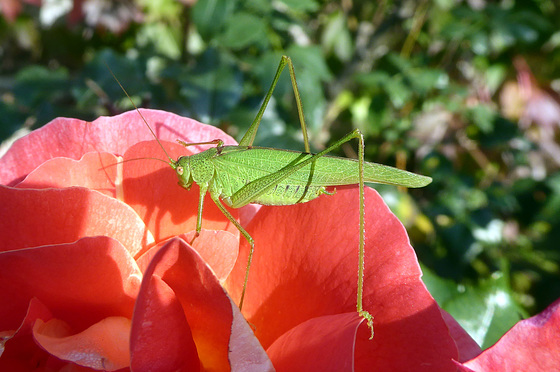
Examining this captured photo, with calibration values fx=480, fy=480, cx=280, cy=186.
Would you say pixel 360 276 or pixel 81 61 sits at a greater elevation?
pixel 360 276

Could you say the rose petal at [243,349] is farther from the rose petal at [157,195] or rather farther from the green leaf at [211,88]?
the green leaf at [211,88]

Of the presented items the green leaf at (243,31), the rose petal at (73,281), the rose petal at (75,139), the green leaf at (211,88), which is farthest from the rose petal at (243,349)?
the green leaf at (243,31)

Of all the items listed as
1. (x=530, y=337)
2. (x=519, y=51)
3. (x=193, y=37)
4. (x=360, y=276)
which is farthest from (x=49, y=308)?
(x=193, y=37)

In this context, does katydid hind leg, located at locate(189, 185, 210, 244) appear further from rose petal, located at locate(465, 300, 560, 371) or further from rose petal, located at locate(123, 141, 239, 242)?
rose petal, located at locate(465, 300, 560, 371)

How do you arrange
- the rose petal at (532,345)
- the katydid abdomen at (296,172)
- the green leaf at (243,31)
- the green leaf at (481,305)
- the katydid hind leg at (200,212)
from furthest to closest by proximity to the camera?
the green leaf at (243,31) → the katydid abdomen at (296,172) → the green leaf at (481,305) → the katydid hind leg at (200,212) → the rose petal at (532,345)

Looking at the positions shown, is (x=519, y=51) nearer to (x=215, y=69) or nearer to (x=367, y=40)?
(x=367, y=40)

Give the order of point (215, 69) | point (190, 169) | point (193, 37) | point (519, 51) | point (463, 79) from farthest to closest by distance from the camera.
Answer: point (193, 37), point (463, 79), point (519, 51), point (215, 69), point (190, 169)

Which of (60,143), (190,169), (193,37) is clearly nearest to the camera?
(60,143)
